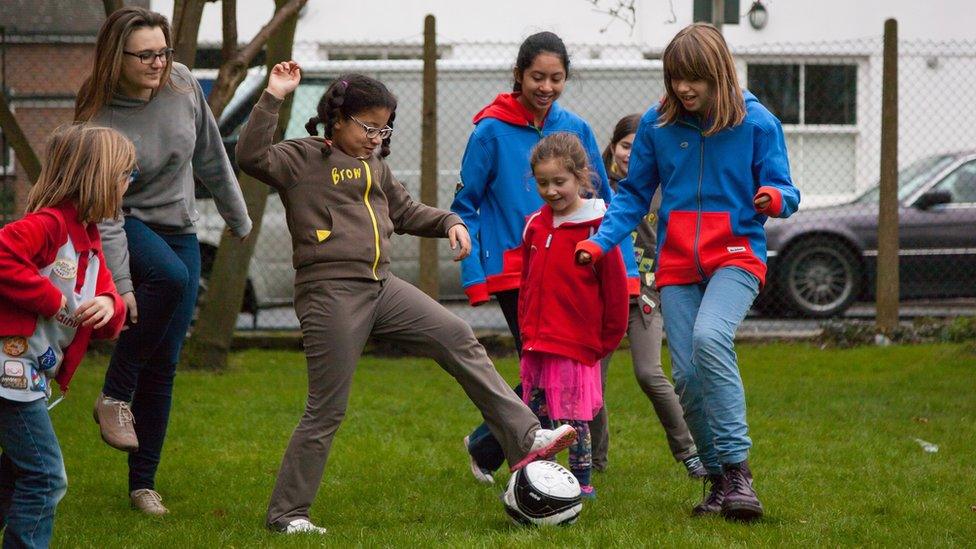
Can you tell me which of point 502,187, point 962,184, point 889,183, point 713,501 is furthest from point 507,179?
point 962,184

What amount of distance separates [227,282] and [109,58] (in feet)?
15.5

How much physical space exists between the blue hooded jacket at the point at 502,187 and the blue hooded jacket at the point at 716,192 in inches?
23.8

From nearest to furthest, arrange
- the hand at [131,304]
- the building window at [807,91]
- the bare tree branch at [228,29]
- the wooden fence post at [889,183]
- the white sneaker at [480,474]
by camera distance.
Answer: the hand at [131,304] → the white sneaker at [480,474] → the bare tree branch at [228,29] → the wooden fence post at [889,183] → the building window at [807,91]

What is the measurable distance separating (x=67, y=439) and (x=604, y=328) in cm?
311

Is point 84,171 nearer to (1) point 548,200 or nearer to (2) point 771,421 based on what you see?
(1) point 548,200

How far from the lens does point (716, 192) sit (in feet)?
15.5

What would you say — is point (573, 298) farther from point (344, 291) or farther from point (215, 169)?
point (215, 169)

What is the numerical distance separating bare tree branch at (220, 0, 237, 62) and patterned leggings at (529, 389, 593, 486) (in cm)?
308

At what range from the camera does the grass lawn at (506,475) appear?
4.59 meters

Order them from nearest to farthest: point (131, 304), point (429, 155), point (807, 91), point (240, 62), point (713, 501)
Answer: point (131, 304), point (713, 501), point (240, 62), point (429, 155), point (807, 91)

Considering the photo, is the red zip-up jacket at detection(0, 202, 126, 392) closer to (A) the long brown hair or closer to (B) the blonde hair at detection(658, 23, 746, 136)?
(A) the long brown hair

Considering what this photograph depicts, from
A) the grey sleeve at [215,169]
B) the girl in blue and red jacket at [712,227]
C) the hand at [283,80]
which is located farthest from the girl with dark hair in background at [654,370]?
the hand at [283,80]

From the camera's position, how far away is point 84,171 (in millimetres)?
3811

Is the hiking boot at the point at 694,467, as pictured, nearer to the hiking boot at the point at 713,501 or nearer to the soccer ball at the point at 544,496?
the hiking boot at the point at 713,501
